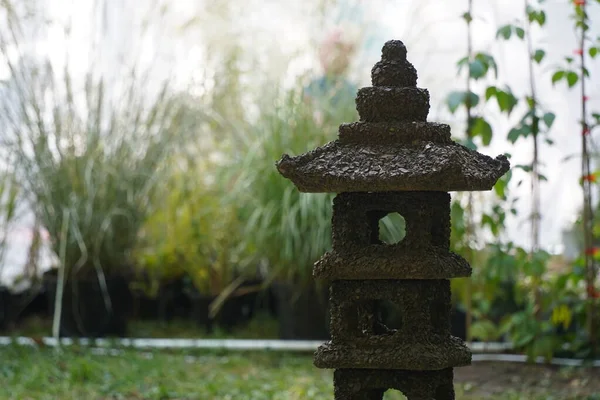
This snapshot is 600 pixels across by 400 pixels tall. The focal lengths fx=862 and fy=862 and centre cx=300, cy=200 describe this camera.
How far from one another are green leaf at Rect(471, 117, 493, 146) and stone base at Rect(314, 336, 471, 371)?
1640 mm

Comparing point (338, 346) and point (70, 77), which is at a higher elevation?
point (70, 77)

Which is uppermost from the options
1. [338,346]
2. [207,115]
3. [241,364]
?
[207,115]

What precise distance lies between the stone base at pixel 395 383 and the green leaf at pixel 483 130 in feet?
5.41

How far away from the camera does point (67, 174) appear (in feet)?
13.1

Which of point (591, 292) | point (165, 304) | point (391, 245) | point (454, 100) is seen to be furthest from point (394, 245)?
point (165, 304)

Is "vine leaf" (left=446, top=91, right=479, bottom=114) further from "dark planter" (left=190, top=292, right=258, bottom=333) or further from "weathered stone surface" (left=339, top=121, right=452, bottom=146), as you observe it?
"dark planter" (left=190, top=292, right=258, bottom=333)

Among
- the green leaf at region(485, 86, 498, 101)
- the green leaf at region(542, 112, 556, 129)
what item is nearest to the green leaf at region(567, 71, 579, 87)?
the green leaf at region(542, 112, 556, 129)

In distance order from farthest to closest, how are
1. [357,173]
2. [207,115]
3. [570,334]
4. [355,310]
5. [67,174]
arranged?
[207,115] → [67,174] → [570,334] → [355,310] → [357,173]

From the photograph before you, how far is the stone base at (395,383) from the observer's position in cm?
166

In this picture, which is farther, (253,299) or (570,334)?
(253,299)

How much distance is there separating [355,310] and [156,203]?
274 centimetres

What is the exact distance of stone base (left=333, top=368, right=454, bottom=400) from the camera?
1.66 meters

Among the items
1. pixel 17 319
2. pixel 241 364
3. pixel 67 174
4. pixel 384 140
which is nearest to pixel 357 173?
pixel 384 140

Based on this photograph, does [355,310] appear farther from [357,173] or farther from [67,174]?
[67,174]
